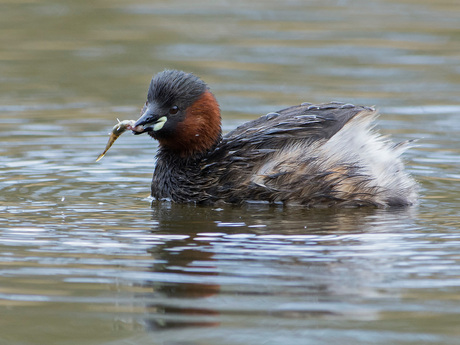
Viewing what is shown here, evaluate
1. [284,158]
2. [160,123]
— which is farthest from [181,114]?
[284,158]

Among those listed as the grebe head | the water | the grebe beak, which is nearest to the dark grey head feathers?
the grebe head

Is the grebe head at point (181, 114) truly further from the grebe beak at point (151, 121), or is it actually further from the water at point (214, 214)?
the water at point (214, 214)

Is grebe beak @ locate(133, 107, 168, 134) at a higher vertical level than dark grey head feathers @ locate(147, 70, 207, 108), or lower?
lower

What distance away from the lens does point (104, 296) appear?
5176 millimetres

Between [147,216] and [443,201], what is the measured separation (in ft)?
7.94

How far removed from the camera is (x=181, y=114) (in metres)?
7.81

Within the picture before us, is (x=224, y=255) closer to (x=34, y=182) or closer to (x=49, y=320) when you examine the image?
(x=49, y=320)

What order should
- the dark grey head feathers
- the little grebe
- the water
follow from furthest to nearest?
1. the dark grey head feathers
2. the little grebe
3. the water

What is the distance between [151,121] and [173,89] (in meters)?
0.33

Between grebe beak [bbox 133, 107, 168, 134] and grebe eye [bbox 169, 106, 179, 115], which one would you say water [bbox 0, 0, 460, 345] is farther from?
grebe eye [bbox 169, 106, 179, 115]

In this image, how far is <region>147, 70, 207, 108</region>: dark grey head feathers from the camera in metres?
7.69

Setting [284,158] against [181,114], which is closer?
[284,158]

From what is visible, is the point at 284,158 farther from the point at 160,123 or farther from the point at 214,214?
the point at 160,123

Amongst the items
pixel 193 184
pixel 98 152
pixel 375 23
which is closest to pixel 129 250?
pixel 193 184
